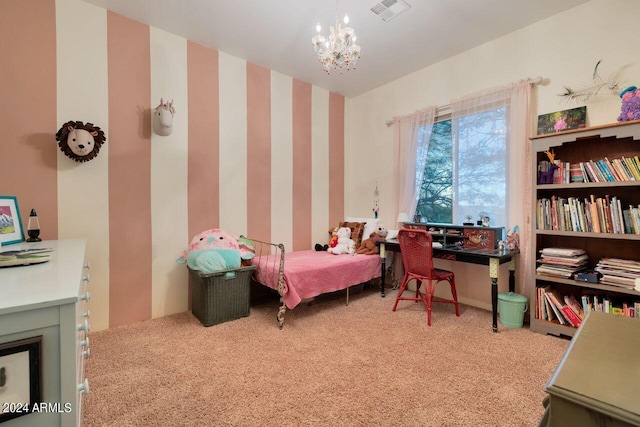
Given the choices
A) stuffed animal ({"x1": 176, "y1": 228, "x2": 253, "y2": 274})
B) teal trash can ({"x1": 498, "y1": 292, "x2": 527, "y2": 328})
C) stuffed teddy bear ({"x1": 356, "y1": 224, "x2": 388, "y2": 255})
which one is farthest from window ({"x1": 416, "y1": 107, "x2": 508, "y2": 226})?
stuffed animal ({"x1": 176, "y1": 228, "x2": 253, "y2": 274})

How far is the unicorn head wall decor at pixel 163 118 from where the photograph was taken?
2746 millimetres

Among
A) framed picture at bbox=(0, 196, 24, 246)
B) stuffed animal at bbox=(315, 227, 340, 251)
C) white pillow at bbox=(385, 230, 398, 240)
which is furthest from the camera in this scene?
stuffed animal at bbox=(315, 227, 340, 251)

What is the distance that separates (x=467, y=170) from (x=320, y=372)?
2610 mm

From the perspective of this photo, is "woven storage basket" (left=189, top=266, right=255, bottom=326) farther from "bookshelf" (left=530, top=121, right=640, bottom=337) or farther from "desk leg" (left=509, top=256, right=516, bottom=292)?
"bookshelf" (left=530, top=121, right=640, bottom=337)

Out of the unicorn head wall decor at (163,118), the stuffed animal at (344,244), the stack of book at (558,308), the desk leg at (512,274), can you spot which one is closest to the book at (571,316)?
the stack of book at (558,308)

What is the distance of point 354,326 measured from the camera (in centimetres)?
273

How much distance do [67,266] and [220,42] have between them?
280cm

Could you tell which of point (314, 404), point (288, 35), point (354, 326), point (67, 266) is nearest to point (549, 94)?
point (288, 35)

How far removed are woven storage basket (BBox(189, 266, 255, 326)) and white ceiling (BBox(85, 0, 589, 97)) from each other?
2.37 m

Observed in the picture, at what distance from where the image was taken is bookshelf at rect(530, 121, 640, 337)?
2.20 metres

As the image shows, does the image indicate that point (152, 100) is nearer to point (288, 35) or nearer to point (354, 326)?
point (288, 35)

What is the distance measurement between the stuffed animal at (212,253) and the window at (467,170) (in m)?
2.37

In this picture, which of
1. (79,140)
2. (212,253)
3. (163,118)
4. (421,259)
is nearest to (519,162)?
(421,259)

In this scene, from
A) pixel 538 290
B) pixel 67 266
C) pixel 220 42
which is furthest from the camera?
pixel 220 42
